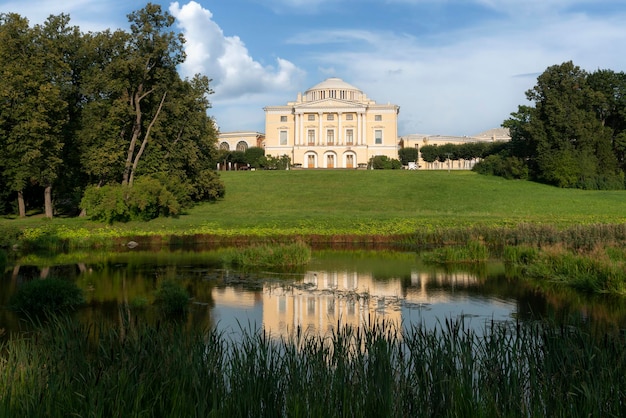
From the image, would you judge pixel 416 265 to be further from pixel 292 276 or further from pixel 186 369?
pixel 186 369

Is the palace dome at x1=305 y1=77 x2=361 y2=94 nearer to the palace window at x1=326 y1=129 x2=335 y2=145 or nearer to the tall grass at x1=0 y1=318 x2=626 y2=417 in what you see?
the palace window at x1=326 y1=129 x2=335 y2=145

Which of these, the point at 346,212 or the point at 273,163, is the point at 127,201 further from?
the point at 273,163

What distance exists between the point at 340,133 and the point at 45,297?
227ft

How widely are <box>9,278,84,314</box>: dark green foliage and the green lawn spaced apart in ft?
40.7

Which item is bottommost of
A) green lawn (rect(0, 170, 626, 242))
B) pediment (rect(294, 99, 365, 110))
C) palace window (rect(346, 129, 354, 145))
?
green lawn (rect(0, 170, 626, 242))

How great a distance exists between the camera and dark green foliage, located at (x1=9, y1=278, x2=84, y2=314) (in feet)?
35.2

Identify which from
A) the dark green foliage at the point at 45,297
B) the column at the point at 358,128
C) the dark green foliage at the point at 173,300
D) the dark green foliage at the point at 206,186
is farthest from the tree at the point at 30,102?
the column at the point at 358,128

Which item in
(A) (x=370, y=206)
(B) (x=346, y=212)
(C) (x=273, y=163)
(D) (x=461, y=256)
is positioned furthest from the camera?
(C) (x=273, y=163)

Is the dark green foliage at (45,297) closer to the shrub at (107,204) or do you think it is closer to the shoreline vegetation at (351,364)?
the shoreline vegetation at (351,364)

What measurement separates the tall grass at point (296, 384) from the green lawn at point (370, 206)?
1799 centimetres

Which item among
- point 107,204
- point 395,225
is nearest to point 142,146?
point 107,204

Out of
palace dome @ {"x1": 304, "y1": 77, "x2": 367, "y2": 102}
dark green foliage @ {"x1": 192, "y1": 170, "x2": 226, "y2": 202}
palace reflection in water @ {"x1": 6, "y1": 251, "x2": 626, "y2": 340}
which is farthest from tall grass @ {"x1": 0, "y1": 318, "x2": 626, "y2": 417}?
palace dome @ {"x1": 304, "y1": 77, "x2": 367, "y2": 102}

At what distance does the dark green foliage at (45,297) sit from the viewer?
10.7m

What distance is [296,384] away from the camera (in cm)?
504
